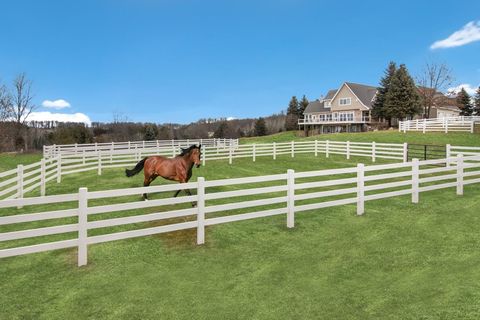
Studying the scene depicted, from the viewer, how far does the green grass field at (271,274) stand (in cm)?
479

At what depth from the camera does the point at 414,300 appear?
500cm

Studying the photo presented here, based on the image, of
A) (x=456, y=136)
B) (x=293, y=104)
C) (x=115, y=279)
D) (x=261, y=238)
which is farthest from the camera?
(x=293, y=104)

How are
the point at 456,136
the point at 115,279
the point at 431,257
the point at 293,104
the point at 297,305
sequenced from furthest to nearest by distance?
the point at 293,104 < the point at 456,136 < the point at 431,257 < the point at 115,279 < the point at 297,305

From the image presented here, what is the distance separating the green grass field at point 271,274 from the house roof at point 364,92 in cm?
5753

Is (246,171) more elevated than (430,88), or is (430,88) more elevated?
(430,88)

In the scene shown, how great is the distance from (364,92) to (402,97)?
1105 centimetres

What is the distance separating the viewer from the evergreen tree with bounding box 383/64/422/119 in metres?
54.9

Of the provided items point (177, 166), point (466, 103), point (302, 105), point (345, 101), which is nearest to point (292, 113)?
point (302, 105)

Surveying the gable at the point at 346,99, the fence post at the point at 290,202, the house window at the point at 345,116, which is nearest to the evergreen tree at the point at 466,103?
the gable at the point at 346,99

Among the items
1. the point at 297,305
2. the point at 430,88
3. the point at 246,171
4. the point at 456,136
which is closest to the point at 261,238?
the point at 297,305

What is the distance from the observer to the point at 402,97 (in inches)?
2173

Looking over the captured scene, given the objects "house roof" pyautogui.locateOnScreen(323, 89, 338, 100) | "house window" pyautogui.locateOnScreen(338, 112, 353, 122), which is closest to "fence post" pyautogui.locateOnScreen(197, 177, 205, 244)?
"house window" pyautogui.locateOnScreen(338, 112, 353, 122)

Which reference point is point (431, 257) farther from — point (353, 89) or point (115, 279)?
point (353, 89)

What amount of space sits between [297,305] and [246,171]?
1552cm
